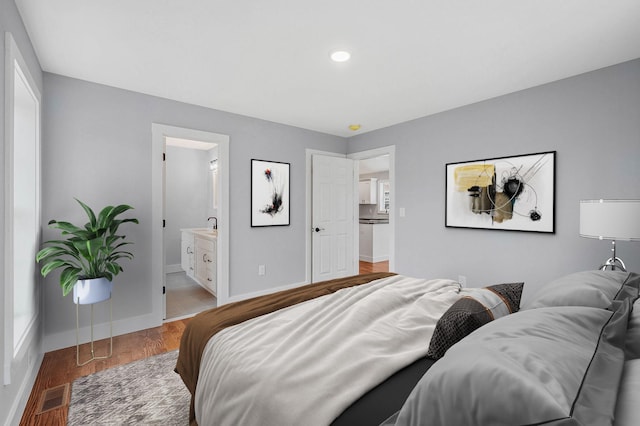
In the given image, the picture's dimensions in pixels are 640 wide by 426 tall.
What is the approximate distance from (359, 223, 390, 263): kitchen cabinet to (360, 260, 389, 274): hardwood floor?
6.5 inches

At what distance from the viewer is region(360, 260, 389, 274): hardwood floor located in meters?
6.33

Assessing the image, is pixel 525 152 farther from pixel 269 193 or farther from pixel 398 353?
pixel 269 193

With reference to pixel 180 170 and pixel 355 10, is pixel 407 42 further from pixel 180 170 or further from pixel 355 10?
pixel 180 170

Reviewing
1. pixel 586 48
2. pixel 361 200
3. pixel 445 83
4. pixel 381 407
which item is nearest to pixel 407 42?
pixel 445 83

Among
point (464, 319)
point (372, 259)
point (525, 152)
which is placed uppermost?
point (525, 152)

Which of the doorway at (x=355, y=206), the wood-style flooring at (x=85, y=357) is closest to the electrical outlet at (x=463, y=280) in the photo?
the doorway at (x=355, y=206)

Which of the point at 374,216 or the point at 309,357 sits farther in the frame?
the point at 374,216

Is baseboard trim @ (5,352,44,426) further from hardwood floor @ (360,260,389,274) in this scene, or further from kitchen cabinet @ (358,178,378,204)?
kitchen cabinet @ (358,178,378,204)

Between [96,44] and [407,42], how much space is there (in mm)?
2315

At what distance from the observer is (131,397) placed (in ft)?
6.75

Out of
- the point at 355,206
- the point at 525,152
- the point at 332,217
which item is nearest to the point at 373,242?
the point at 355,206

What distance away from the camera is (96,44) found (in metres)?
2.29

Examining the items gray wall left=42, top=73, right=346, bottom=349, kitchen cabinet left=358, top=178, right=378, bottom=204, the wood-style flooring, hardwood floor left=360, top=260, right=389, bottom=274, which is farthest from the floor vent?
kitchen cabinet left=358, top=178, right=378, bottom=204

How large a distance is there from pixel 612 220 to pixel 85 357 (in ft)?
13.9
